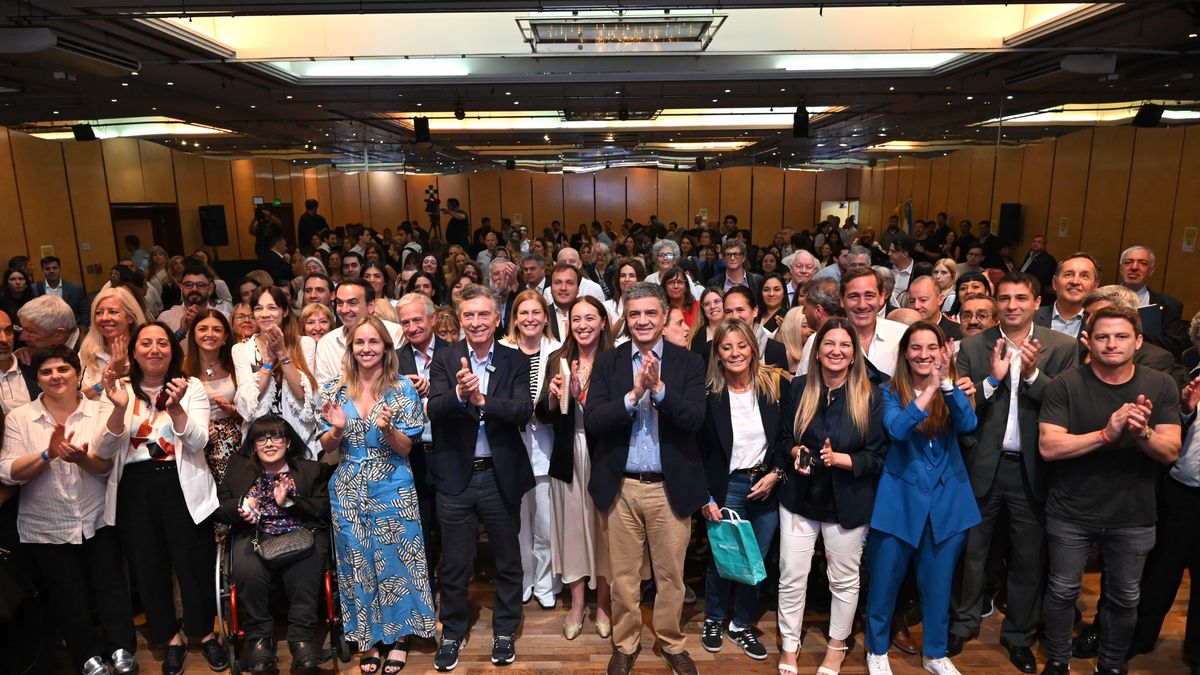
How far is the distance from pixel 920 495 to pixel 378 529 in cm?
257

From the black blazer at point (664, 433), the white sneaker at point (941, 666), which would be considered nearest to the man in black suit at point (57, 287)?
the black blazer at point (664, 433)

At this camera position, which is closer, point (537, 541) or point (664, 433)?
point (664, 433)

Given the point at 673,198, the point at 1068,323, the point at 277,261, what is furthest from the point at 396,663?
the point at 673,198

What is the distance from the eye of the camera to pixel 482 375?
3477 mm

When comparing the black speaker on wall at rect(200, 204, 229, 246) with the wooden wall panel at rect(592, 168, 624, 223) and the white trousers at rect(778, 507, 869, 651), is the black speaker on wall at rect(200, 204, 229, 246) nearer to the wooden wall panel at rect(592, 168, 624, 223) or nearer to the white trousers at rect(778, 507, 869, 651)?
the wooden wall panel at rect(592, 168, 624, 223)

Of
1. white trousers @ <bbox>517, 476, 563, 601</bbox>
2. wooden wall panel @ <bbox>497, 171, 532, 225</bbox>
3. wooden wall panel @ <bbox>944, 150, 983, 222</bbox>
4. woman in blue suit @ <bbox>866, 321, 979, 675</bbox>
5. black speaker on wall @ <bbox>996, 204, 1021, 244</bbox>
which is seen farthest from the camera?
wooden wall panel @ <bbox>497, 171, 532, 225</bbox>

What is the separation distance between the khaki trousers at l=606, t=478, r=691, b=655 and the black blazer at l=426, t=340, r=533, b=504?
22.0 inches

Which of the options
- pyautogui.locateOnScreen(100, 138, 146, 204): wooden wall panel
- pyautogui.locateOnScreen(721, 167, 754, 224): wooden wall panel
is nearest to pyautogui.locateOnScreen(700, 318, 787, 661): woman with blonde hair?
pyautogui.locateOnScreen(100, 138, 146, 204): wooden wall panel

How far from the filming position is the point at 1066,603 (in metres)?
3.29

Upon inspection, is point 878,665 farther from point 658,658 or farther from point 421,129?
point 421,129

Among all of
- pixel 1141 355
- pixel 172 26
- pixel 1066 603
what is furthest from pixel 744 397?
pixel 172 26

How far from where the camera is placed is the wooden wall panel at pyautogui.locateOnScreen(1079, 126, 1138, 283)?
10.9m

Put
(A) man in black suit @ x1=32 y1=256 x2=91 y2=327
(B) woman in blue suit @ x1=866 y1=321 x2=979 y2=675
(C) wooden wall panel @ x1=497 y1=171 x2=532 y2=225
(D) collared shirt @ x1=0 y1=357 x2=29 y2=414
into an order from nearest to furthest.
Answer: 1. (B) woman in blue suit @ x1=866 y1=321 x2=979 y2=675
2. (D) collared shirt @ x1=0 y1=357 x2=29 y2=414
3. (A) man in black suit @ x1=32 y1=256 x2=91 y2=327
4. (C) wooden wall panel @ x1=497 y1=171 x2=532 y2=225

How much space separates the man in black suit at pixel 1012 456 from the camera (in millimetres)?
3314
